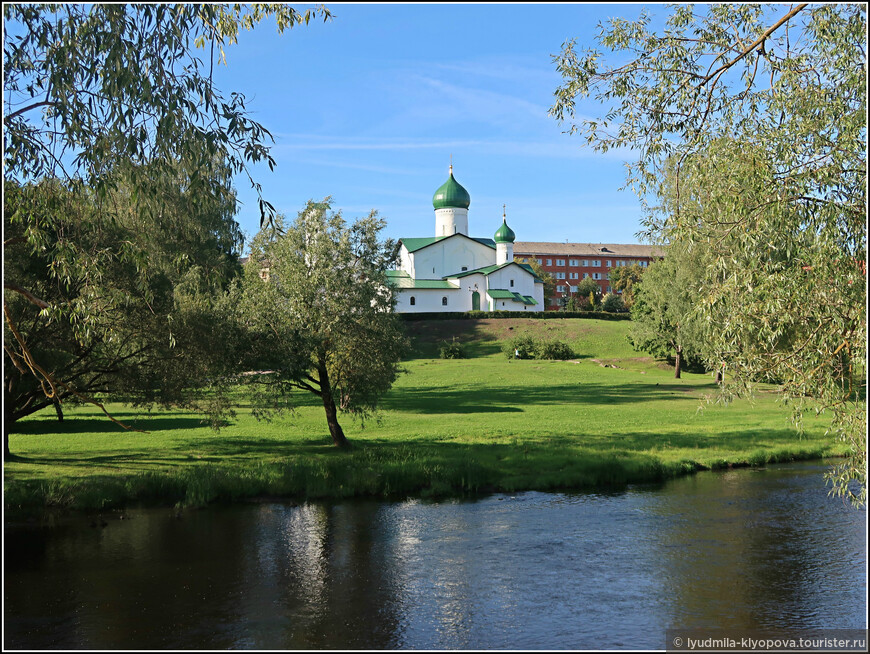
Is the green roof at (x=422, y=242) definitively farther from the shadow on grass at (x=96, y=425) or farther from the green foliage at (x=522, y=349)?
the shadow on grass at (x=96, y=425)

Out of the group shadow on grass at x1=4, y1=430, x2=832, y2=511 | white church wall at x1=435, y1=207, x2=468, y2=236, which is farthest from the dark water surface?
white church wall at x1=435, y1=207, x2=468, y2=236

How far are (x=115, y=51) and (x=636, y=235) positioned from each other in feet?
29.8

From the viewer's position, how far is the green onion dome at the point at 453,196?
91375 millimetres

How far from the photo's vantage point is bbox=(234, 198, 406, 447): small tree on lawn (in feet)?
75.1

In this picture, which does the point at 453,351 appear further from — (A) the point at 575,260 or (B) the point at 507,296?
(A) the point at 575,260

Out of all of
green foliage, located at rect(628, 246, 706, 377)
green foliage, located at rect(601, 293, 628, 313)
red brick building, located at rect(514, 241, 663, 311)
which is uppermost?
red brick building, located at rect(514, 241, 663, 311)

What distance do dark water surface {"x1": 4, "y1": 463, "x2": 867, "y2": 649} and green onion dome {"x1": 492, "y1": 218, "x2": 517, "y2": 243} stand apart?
7257 centimetres

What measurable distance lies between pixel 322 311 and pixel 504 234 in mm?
69179

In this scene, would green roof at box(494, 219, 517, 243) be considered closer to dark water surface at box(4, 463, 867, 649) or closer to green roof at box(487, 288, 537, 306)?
green roof at box(487, 288, 537, 306)

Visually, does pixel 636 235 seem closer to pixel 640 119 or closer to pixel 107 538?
pixel 640 119

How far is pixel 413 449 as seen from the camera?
24.0 meters

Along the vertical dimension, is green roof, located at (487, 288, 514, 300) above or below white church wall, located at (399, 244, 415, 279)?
below

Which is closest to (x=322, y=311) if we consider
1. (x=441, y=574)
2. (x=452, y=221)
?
(x=441, y=574)

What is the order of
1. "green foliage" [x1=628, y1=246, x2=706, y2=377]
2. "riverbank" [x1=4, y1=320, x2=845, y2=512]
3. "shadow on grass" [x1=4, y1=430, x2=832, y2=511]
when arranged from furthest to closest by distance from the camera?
"green foliage" [x1=628, y1=246, x2=706, y2=377], "riverbank" [x1=4, y1=320, x2=845, y2=512], "shadow on grass" [x1=4, y1=430, x2=832, y2=511]
